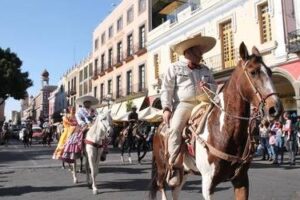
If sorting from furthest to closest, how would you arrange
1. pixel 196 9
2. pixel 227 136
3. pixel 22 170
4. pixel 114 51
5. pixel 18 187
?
1. pixel 114 51
2. pixel 196 9
3. pixel 22 170
4. pixel 18 187
5. pixel 227 136

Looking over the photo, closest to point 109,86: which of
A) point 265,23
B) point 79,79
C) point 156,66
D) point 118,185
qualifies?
Result: point 156,66

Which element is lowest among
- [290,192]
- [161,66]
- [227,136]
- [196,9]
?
[290,192]

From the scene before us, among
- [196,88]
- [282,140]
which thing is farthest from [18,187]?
[282,140]

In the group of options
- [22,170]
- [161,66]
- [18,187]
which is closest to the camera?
[18,187]

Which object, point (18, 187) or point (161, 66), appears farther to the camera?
point (161, 66)

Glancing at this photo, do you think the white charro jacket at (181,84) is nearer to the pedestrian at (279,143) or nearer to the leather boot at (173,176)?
the leather boot at (173,176)

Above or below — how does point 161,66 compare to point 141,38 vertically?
below

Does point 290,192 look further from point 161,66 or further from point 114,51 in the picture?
point 114,51

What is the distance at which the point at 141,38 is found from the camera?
3662cm

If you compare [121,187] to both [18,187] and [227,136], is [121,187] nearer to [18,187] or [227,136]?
[18,187]

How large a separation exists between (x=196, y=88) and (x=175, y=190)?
140 cm

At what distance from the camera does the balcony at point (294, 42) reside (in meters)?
18.7

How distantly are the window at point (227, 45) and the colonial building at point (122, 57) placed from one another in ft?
34.5

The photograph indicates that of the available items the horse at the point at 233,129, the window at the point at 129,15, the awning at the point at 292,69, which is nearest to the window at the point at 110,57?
the window at the point at 129,15
